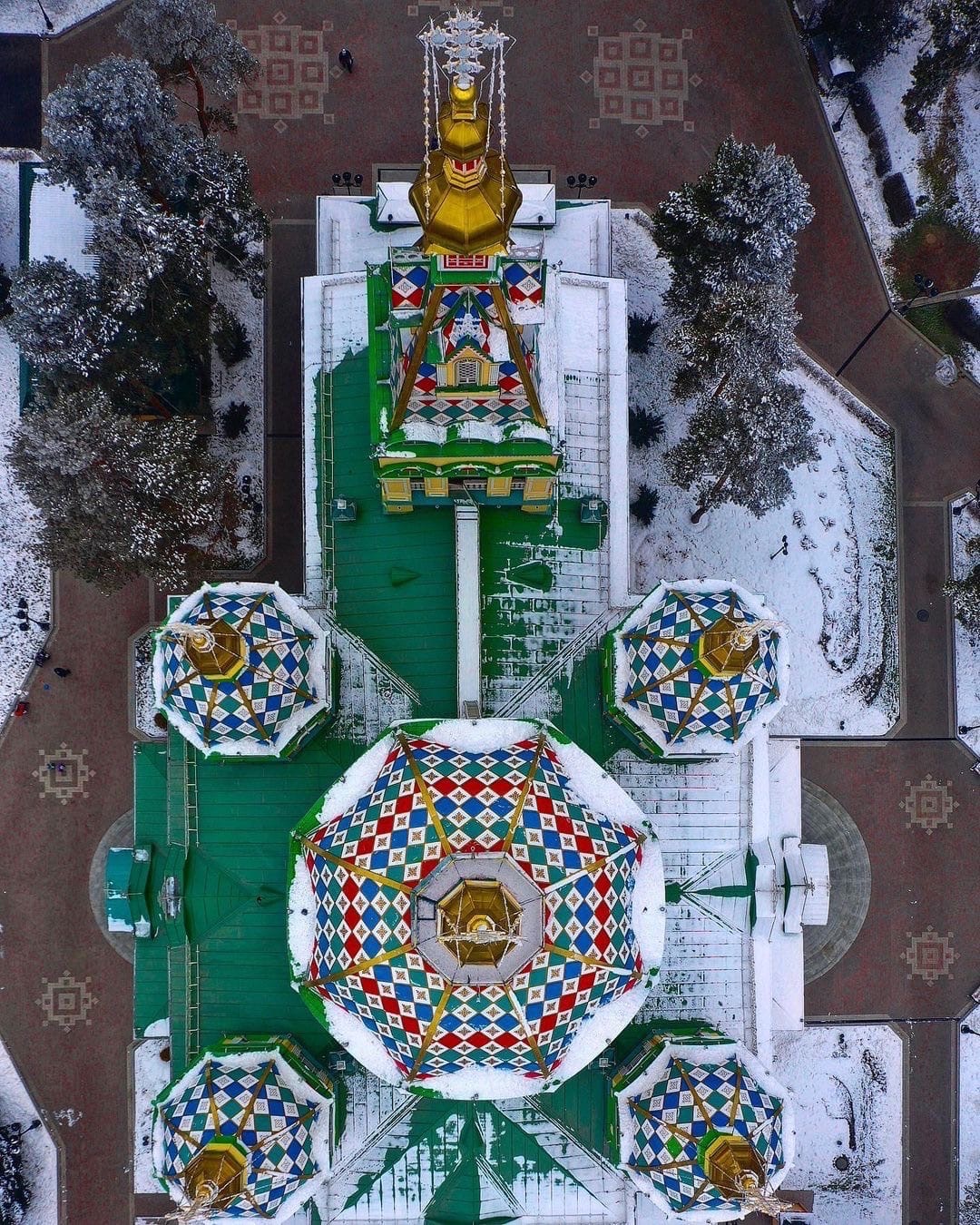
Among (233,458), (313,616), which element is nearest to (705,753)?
(313,616)

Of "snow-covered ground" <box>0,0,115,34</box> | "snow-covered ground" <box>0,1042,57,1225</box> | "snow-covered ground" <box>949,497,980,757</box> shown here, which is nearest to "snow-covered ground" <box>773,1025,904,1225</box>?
"snow-covered ground" <box>949,497,980,757</box>

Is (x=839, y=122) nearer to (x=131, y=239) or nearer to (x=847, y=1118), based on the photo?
(x=131, y=239)

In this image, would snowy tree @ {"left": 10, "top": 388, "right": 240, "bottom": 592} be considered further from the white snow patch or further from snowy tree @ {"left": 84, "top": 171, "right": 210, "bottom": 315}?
the white snow patch

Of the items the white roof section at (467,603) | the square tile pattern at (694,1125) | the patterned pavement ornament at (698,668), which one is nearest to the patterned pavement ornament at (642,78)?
the white roof section at (467,603)

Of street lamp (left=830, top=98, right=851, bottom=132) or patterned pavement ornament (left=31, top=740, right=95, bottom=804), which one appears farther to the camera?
street lamp (left=830, top=98, right=851, bottom=132)

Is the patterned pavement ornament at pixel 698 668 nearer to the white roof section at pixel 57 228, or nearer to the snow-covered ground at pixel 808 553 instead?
the snow-covered ground at pixel 808 553

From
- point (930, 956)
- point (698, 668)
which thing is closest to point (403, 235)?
point (698, 668)
